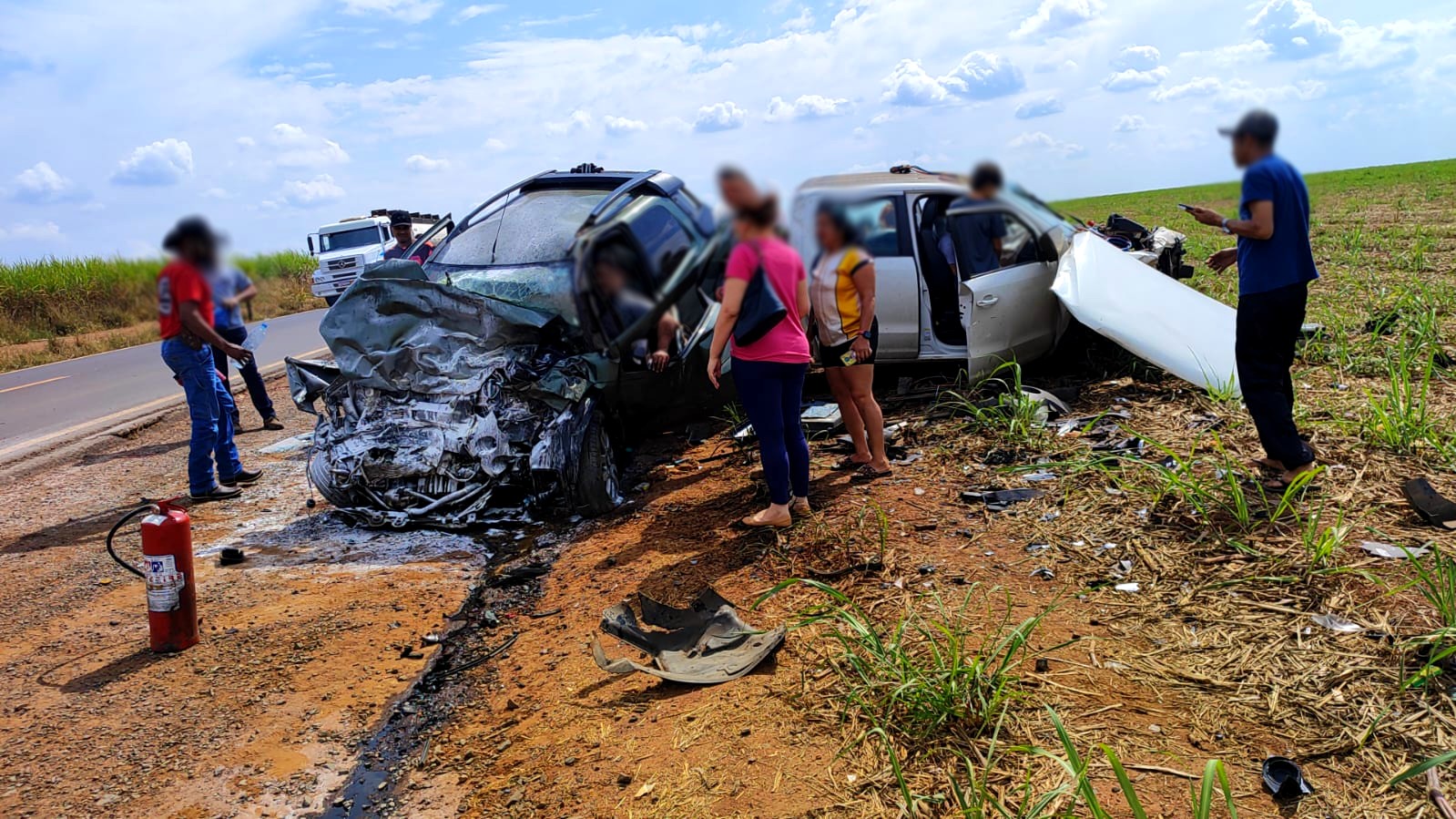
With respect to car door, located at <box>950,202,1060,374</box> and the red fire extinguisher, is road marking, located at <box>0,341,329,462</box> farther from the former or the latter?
car door, located at <box>950,202,1060,374</box>

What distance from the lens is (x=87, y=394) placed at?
10.8m

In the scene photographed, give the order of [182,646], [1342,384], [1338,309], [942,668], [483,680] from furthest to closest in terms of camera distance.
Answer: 1. [1338,309]
2. [1342,384]
3. [182,646]
4. [483,680]
5. [942,668]

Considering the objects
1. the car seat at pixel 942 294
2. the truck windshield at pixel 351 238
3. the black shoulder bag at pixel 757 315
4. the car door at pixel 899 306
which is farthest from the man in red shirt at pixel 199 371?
the truck windshield at pixel 351 238

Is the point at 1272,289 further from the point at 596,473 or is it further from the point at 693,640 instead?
the point at 596,473

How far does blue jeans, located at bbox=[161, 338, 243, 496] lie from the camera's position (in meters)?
5.63

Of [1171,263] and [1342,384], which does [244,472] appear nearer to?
[1171,263]

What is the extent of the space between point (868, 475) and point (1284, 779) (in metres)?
3.17

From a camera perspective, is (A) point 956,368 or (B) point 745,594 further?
(A) point 956,368

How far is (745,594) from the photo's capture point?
14.1 ft

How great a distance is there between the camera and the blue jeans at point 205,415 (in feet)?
18.5

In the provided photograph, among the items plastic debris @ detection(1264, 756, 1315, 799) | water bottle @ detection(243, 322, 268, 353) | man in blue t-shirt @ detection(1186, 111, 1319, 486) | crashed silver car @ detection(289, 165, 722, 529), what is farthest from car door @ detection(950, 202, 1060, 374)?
water bottle @ detection(243, 322, 268, 353)

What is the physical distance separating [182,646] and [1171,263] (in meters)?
6.98

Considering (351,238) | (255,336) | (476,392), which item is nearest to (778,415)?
(476,392)

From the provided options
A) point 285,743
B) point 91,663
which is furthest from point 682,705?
point 91,663
